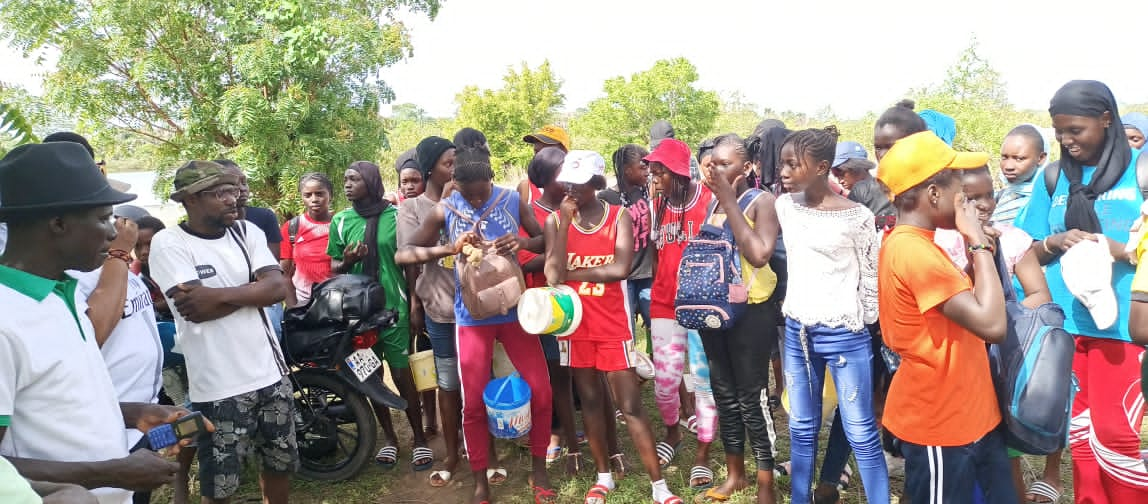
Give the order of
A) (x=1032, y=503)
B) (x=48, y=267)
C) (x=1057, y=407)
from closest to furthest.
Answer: (x=48, y=267) → (x=1057, y=407) → (x=1032, y=503)

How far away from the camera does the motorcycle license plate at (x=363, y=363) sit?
4.27 m

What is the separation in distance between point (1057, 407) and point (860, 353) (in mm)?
832

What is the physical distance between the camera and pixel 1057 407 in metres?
2.40

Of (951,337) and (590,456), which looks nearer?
(951,337)

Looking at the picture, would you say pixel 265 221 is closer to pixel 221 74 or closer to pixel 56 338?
pixel 56 338

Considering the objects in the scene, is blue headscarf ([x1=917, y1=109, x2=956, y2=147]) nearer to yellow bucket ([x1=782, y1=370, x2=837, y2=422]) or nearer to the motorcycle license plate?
yellow bucket ([x1=782, y1=370, x2=837, y2=422])

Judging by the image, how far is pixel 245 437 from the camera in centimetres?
332

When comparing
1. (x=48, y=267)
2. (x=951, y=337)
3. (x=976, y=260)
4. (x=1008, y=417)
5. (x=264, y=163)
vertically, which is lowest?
(x=1008, y=417)

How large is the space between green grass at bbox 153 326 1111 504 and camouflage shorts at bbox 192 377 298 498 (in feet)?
2.97

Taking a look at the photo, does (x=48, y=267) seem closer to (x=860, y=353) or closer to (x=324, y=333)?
(x=324, y=333)

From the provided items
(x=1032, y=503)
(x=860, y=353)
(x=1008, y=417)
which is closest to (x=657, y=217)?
(x=860, y=353)

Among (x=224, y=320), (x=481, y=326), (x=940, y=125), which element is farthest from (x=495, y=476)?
(x=940, y=125)

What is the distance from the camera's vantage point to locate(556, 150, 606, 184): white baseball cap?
363cm

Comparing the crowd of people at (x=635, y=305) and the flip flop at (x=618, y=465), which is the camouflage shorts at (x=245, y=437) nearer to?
the crowd of people at (x=635, y=305)
